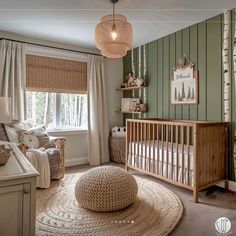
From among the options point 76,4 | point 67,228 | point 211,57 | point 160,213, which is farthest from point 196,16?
point 67,228

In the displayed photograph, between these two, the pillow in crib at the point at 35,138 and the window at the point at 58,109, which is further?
the window at the point at 58,109

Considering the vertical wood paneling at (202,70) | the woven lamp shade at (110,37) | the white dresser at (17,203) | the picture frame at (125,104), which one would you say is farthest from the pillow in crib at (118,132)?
the white dresser at (17,203)

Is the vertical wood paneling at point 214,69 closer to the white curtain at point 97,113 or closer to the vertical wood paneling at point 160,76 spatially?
the vertical wood paneling at point 160,76

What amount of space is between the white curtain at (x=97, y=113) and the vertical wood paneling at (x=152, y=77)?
90cm

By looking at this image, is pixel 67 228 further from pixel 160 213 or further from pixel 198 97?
pixel 198 97

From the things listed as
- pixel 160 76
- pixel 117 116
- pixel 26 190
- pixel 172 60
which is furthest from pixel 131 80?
pixel 26 190

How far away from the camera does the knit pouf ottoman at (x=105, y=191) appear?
208 centimetres

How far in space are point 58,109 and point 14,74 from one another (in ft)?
3.25

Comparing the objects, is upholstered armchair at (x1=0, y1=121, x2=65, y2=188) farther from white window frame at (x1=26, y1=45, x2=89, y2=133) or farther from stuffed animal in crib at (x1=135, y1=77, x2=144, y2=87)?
stuffed animal in crib at (x1=135, y1=77, x2=144, y2=87)

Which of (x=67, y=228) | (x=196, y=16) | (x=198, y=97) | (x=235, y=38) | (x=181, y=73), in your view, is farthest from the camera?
(x=181, y=73)

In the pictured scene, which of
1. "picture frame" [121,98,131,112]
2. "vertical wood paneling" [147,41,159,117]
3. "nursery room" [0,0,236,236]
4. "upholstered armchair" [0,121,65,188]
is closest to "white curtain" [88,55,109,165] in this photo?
"nursery room" [0,0,236,236]

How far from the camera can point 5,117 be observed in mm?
2092

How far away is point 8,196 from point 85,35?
3.05m

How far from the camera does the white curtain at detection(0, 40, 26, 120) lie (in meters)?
3.44
